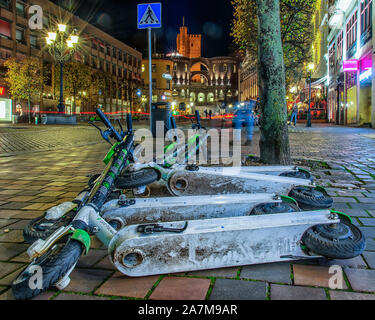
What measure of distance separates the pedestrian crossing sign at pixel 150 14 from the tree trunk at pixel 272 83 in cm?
448

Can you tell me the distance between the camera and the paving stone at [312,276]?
6.17ft

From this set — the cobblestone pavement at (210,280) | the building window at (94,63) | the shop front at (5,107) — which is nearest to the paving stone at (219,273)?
the cobblestone pavement at (210,280)

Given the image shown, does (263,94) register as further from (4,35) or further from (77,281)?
(4,35)

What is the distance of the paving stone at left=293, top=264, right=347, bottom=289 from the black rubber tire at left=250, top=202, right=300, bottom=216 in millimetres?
428

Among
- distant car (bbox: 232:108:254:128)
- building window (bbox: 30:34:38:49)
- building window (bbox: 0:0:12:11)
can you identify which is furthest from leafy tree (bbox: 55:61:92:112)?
distant car (bbox: 232:108:254:128)

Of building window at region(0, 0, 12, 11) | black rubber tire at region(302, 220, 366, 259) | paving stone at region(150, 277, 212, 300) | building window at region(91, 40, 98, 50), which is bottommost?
paving stone at region(150, 277, 212, 300)

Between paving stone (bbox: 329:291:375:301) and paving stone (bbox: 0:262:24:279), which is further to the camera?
paving stone (bbox: 0:262:24:279)

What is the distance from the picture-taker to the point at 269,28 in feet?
18.3

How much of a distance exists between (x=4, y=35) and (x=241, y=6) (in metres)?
33.4

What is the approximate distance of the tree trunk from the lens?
5586 millimetres

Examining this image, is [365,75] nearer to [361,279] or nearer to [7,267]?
[361,279]

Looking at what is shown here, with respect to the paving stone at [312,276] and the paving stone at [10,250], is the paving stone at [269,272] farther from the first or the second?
the paving stone at [10,250]

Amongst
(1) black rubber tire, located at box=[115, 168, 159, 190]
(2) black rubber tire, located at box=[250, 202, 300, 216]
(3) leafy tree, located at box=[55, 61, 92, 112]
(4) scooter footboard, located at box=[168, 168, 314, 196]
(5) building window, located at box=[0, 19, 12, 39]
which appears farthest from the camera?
(3) leafy tree, located at box=[55, 61, 92, 112]

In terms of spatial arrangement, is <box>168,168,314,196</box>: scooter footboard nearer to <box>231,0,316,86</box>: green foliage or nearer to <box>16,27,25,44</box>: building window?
<box>231,0,316,86</box>: green foliage
